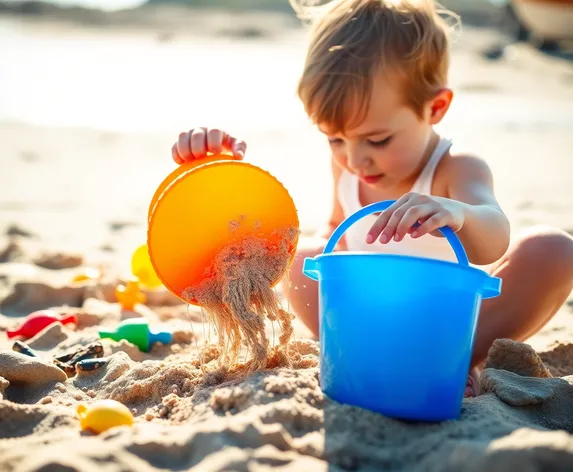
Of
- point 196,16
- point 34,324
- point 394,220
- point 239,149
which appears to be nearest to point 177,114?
point 34,324

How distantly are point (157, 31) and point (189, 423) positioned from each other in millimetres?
16800

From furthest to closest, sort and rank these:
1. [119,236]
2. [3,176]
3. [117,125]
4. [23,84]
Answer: [23,84]
[117,125]
[3,176]
[119,236]

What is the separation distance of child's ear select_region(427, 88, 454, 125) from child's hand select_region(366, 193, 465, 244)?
2.36 feet

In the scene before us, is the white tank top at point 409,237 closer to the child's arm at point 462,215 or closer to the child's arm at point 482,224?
the child's arm at point 462,215

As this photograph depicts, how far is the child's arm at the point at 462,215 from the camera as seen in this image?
1.53 meters

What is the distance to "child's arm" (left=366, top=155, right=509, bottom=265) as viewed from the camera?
1.53 metres

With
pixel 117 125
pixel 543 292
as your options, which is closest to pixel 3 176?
pixel 117 125

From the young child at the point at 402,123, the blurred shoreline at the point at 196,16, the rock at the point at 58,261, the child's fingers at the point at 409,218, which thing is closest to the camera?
the child's fingers at the point at 409,218

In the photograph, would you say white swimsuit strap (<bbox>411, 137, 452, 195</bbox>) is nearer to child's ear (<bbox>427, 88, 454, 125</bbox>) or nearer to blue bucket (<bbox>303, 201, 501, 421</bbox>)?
child's ear (<bbox>427, 88, 454, 125</bbox>)

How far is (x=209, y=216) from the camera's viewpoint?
186cm

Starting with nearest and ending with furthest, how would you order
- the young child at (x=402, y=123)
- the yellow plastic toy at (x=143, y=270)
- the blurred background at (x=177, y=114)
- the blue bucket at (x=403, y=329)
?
the blue bucket at (x=403, y=329), the young child at (x=402, y=123), the yellow plastic toy at (x=143, y=270), the blurred background at (x=177, y=114)

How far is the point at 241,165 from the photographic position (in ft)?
5.94

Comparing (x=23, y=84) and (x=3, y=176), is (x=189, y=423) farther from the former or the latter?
(x=23, y=84)

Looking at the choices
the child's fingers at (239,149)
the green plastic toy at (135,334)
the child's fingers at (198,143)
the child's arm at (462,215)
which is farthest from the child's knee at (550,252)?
the green plastic toy at (135,334)
